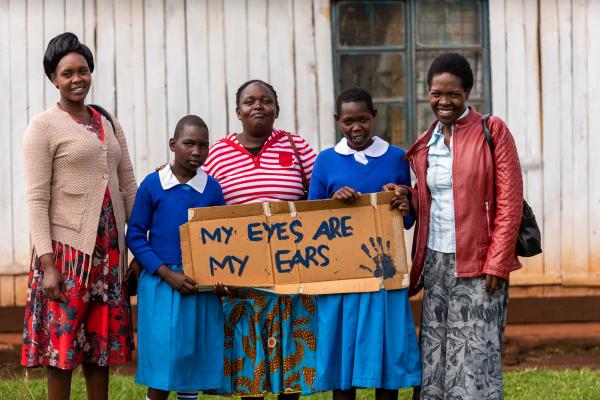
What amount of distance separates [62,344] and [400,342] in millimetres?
1514

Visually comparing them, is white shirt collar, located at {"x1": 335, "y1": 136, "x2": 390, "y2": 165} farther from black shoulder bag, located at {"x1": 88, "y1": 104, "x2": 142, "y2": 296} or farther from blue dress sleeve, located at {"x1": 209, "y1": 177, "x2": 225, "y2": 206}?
black shoulder bag, located at {"x1": 88, "y1": 104, "x2": 142, "y2": 296}

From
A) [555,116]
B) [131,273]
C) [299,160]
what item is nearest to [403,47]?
[555,116]

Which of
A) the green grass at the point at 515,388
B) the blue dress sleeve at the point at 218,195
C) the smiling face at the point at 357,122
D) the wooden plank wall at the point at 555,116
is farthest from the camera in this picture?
the wooden plank wall at the point at 555,116

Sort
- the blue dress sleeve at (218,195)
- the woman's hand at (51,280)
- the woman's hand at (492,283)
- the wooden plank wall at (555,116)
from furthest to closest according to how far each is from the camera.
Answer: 1. the wooden plank wall at (555,116)
2. the blue dress sleeve at (218,195)
3. the woman's hand at (51,280)
4. the woman's hand at (492,283)

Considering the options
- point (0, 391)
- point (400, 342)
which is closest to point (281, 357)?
point (400, 342)

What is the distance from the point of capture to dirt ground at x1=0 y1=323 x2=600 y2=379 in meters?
7.09

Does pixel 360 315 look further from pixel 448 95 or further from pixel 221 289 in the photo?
pixel 448 95

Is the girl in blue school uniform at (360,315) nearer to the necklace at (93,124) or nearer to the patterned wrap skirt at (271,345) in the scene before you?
the patterned wrap skirt at (271,345)

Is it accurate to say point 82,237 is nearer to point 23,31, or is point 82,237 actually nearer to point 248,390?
point 248,390

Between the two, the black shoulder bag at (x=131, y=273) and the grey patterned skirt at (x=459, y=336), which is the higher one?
the black shoulder bag at (x=131, y=273)

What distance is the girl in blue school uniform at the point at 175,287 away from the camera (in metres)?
4.43

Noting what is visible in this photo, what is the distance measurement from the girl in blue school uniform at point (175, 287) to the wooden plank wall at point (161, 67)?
2.59 m

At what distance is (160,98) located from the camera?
7.07m

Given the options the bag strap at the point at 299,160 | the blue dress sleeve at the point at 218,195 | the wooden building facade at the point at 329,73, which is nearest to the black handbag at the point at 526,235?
the bag strap at the point at 299,160
